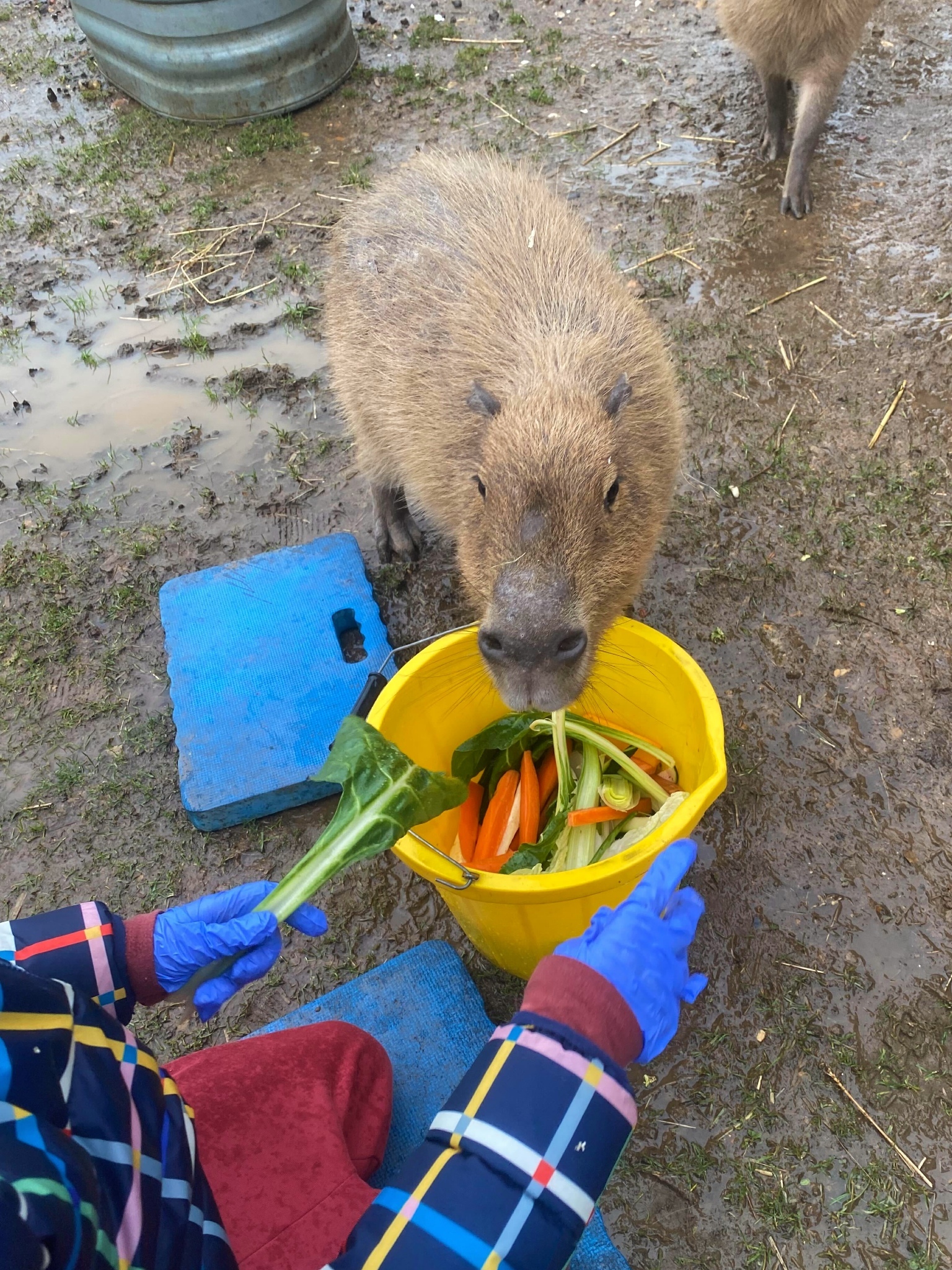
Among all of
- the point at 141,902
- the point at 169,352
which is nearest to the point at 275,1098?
the point at 141,902

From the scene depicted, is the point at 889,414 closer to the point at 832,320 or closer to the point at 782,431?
the point at 782,431

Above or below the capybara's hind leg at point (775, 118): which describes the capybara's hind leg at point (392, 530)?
below

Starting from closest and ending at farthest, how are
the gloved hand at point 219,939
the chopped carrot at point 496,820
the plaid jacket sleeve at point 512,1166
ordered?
the plaid jacket sleeve at point 512,1166 → the gloved hand at point 219,939 → the chopped carrot at point 496,820

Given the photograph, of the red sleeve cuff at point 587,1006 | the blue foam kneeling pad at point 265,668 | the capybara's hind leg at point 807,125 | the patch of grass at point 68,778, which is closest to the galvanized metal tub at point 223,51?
the capybara's hind leg at point 807,125

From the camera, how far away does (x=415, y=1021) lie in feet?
7.49

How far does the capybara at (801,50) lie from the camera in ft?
13.9

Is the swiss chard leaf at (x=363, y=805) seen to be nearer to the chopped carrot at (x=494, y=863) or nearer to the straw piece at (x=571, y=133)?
the chopped carrot at (x=494, y=863)

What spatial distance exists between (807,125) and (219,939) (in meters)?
4.89

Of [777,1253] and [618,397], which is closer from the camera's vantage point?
[777,1253]

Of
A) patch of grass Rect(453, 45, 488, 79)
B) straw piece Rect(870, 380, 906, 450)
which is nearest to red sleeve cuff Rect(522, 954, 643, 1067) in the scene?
straw piece Rect(870, 380, 906, 450)

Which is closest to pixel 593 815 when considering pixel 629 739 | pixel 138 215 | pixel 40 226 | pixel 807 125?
pixel 629 739

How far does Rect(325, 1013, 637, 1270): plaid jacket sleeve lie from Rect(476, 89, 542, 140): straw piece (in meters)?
5.73

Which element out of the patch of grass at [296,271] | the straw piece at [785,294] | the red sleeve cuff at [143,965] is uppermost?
the red sleeve cuff at [143,965]

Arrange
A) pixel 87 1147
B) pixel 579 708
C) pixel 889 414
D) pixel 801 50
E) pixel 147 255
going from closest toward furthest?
pixel 87 1147, pixel 579 708, pixel 889 414, pixel 801 50, pixel 147 255
